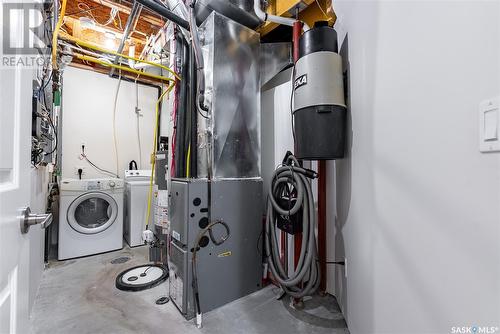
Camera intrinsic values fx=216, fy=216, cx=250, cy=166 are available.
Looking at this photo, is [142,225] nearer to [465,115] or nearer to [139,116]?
[139,116]

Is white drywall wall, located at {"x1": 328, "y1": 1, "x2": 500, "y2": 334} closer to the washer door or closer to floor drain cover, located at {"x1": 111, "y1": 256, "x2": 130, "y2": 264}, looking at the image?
floor drain cover, located at {"x1": 111, "y1": 256, "x2": 130, "y2": 264}

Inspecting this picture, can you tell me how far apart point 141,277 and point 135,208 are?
1.18 meters

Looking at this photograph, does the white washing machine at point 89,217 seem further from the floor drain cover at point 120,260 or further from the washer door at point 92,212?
the floor drain cover at point 120,260

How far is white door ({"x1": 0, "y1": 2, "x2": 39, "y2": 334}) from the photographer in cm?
54

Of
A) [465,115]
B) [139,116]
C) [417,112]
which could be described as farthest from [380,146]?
[139,116]

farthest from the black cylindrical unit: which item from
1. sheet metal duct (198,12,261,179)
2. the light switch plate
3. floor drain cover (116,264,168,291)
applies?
floor drain cover (116,264,168,291)

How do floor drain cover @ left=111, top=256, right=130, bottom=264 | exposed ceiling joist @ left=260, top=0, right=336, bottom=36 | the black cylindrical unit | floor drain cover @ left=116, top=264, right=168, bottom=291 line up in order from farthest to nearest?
floor drain cover @ left=111, top=256, right=130, bottom=264
floor drain cover @ left=116, top=264, right=168, bottom=291
exposed ceiling joist @ left=260, top=0, right=336, bottom=36
the black cylindrical unit

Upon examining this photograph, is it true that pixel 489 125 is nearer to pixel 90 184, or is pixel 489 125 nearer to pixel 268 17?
pixel 268 17

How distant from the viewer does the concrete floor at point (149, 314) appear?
1.47 m

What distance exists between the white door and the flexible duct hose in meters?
1.39

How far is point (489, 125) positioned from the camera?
1.68 feet

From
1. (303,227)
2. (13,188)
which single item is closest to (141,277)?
(303,227)

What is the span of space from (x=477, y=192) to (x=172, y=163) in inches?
82.3

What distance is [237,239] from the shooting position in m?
1.82
